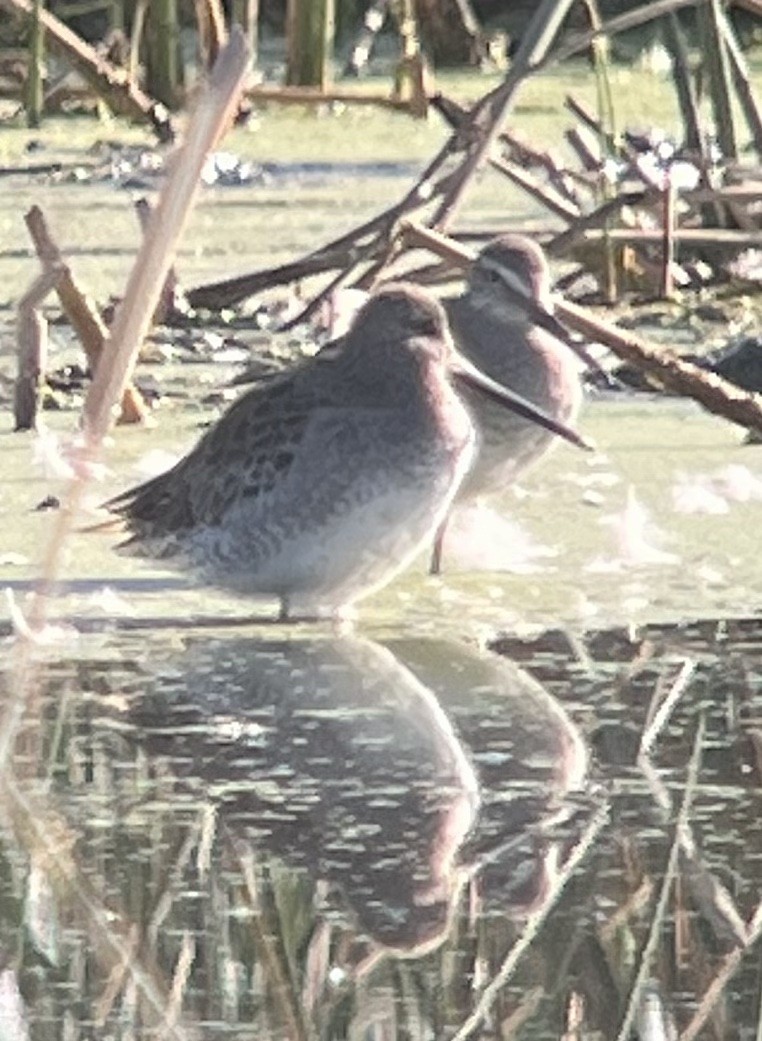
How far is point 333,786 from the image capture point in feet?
12.6

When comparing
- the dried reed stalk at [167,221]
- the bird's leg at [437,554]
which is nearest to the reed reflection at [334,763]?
the bird's leg at [437,554]

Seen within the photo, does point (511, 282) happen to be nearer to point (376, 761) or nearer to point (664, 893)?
point (376, 761)

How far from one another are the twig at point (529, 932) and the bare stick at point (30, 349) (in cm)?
236

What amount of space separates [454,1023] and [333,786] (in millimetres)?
925

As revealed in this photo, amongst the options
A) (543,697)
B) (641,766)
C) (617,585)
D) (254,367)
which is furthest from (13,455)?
(641,766)

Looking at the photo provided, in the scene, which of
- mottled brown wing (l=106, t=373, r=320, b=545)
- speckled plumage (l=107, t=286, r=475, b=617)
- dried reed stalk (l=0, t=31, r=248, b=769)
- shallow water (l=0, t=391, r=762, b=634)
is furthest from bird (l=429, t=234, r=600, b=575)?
dried reed stalk (l=0, t=31, r=248, b=769)

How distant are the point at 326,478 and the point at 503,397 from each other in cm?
60

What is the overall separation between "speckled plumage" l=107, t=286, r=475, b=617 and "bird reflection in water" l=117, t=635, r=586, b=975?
5.4 inches

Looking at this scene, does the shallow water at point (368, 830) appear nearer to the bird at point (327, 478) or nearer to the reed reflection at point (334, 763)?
the reed reflection at point (334, 763)

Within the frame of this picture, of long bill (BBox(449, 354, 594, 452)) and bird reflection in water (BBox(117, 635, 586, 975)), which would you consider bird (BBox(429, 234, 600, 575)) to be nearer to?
long bill (BBox(449, 354, 594, 452))

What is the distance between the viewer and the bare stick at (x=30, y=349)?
19.1 feet

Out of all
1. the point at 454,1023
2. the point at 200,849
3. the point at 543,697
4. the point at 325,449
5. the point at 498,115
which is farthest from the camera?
the point at 498,115

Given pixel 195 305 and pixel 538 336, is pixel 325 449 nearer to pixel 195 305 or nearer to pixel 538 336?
pixel 538 336

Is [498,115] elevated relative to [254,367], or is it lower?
elevated
